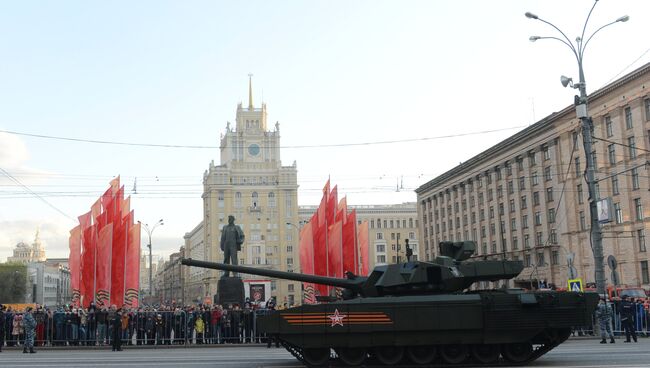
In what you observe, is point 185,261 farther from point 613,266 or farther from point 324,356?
point 613,266

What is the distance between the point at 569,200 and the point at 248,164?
68.3 metres

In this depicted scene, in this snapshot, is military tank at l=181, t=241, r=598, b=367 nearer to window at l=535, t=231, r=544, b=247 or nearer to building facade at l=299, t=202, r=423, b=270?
window at l=535, t=231, r=544, b=247

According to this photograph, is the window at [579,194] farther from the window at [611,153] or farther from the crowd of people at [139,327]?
the crowd of people at [139,327]

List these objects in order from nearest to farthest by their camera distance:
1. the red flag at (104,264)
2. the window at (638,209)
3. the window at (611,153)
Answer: the red flag at (104,264), the window at (638,209), the window at (611,153)

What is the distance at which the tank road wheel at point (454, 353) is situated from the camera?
14.4 metres

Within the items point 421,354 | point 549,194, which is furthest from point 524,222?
point 421,354

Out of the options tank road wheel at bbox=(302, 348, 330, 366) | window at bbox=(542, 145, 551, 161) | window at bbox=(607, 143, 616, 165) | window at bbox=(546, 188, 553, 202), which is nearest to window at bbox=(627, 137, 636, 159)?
window at bbox=(607, 143, 616, 165)

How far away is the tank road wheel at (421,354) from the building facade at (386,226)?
107m

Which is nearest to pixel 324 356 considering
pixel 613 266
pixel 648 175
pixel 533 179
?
pixel 613 266

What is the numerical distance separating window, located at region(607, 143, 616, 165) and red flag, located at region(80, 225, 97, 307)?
36.7m

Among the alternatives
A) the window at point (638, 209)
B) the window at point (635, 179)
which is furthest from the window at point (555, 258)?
the window at point (635, 179)

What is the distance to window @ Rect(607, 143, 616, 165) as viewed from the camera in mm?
49072

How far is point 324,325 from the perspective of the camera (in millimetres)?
13836

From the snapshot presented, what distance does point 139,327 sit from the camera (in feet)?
74.5
